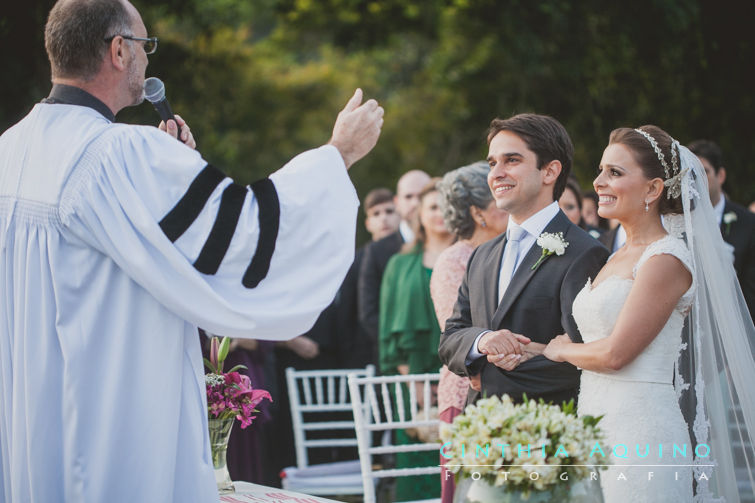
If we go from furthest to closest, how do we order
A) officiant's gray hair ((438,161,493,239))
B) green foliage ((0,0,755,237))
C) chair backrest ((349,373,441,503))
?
green foliage ((0,0,755,237)) < officiant's gray hair ((438,161,493,239)) < chair backrest ((349,373,441,503))

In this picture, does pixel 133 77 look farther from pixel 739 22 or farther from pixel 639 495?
pixel 739 22

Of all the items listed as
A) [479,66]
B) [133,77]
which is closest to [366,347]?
[133,77]

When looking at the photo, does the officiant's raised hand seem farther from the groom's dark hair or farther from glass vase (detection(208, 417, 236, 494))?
glass vase (detection(208, 417, 236, 494))

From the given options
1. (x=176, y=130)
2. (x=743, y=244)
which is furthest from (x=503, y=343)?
(x=743, y=244)

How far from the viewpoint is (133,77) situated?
2811mm

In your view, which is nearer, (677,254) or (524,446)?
(524,446)

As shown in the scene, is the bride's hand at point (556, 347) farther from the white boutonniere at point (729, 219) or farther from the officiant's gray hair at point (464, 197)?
the white boutonniere at point (729, 219)

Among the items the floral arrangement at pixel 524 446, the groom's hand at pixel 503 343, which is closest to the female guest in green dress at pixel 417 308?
the groom's hand at pixel 503 343

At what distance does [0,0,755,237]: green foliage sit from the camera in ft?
33.1

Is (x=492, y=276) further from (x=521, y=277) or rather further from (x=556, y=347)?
(x=556, y=347)

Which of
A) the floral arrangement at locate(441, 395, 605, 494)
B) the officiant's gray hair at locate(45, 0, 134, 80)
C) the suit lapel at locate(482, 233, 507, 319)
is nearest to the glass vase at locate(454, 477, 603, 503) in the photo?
the floral arrangement at locate(441, 395, 605, 494)

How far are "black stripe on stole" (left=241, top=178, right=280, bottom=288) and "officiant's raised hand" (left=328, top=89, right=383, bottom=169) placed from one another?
351 mm

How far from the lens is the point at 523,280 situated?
11.1 ft

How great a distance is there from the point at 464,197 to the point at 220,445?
1.95m
